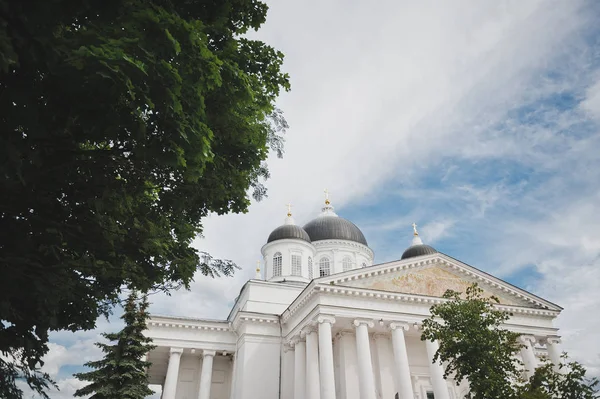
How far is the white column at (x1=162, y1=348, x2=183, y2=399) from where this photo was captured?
23.0 meters

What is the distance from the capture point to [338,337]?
885 inches

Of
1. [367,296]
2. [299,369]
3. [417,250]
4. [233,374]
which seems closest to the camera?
[367,296]

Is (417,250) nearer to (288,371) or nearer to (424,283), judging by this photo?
(424,283)

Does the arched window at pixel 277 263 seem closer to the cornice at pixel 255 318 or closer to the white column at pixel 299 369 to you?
the cornice at pixel 255 318

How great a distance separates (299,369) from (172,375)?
7.89 m

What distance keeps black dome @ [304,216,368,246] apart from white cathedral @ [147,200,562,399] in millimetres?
6308

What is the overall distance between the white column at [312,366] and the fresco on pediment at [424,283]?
141 inches

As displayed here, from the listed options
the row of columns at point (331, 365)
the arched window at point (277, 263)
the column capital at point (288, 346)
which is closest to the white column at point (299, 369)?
the row of columns at point (331, 365)

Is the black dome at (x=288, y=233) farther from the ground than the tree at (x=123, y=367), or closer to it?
farther from the ground

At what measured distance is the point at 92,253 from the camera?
673 centimetres

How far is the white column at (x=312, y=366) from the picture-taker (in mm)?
18828

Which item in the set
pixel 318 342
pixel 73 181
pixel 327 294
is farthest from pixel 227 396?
pixel 73 181

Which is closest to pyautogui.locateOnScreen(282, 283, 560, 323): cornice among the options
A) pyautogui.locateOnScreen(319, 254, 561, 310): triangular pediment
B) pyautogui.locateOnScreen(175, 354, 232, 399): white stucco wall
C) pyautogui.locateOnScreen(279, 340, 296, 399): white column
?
pyautogui.locateOnScreen(319, 254, 561, 310): triangular pediment

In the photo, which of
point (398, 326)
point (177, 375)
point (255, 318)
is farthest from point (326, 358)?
point (177, 375)
